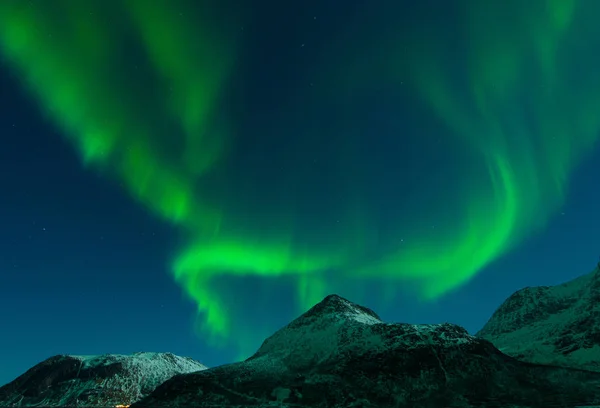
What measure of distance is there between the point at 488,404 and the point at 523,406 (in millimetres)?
15404

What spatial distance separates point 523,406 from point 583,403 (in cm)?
2574

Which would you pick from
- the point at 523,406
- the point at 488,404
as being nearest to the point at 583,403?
the point at 523,406

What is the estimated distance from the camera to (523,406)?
198500 mm

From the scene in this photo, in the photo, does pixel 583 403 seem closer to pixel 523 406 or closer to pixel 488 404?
pixel 523 406

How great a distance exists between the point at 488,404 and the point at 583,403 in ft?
135

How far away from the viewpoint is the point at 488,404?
19925cm

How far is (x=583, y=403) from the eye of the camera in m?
196
